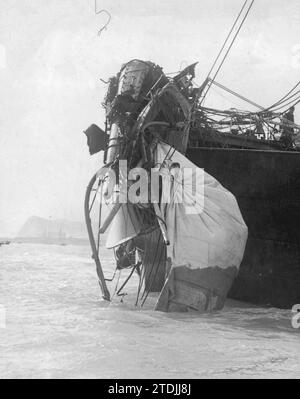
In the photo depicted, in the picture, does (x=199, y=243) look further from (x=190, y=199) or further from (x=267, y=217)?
(x=267, y=217)

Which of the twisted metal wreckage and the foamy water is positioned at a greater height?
the twisted metal wreckage

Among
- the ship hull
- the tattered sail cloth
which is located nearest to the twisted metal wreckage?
the tattered sail cloth

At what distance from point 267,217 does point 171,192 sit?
2.21m

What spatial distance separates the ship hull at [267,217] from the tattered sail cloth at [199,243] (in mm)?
1142

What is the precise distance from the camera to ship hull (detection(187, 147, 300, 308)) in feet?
32.3

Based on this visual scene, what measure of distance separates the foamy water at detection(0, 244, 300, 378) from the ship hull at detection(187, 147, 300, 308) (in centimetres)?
40

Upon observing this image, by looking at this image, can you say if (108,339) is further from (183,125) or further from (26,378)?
(183,125)

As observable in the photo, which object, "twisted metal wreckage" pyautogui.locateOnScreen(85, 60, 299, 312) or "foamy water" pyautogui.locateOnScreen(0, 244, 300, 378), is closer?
"foamy water" pyautogui.locateOnScreen(0, 244, 300, 378)

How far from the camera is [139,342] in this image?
677 cm

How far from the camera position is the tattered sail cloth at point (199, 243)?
29.2 ft

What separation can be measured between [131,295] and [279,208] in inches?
170

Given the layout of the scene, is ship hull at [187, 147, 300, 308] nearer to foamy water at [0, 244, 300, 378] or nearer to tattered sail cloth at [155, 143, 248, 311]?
foamy water at [0, 244, 300, 378]
